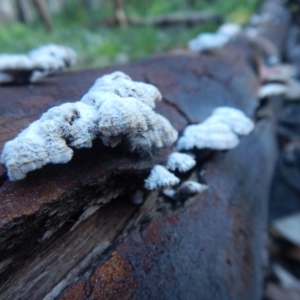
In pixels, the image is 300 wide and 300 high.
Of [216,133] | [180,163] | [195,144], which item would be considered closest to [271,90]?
[216,133]

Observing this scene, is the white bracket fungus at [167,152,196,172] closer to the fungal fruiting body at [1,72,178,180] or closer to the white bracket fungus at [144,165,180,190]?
the white bracket fungus at [144,165,180,190]

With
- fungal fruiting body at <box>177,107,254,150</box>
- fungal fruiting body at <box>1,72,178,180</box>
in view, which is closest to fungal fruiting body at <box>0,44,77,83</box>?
fungal fruiting body at <box>1,72,178,180</box>

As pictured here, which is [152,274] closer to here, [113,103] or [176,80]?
[113,103]

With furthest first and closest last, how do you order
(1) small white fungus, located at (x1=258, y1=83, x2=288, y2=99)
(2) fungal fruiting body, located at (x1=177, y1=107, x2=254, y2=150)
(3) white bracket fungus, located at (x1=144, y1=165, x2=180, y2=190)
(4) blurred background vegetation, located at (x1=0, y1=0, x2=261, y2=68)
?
(4) blurred background vegetation, located at (x1=0, y1=0, x2=261, y2=68) → (1) small white fungus, located at (x1=258, y1=83, x2=288, y2=99) → (2) fungal fruiting body, located at (x1=177, y1=107, x2=254, y2=150) → (3) white bracket fungus, located at (x1=144, y1=165, x2=180, y2=190)

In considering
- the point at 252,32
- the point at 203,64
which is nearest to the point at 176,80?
the point at 203,64

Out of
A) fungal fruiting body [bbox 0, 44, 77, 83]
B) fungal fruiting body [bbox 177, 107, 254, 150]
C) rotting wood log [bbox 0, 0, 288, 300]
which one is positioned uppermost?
fungal fruiting body [bbox 0, 44, 77, 83]

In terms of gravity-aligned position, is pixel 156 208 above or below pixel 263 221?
above

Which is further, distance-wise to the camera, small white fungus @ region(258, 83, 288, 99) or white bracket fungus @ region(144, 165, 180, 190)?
small white fungus @ region(258, 83, 288, 99)
